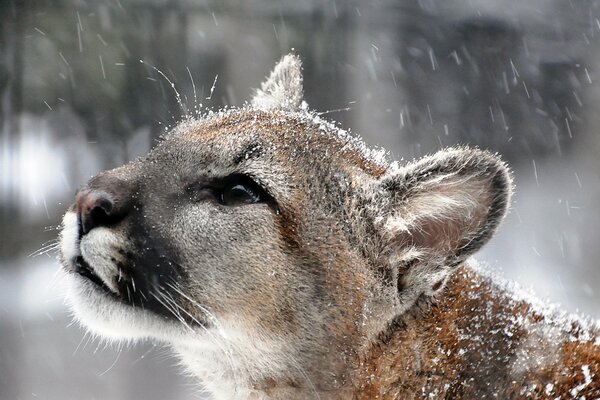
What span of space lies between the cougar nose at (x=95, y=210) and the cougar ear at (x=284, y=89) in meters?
1.42

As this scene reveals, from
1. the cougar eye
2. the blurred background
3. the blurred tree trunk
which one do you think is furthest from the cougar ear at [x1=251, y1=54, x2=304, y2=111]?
the blurred tree trunk

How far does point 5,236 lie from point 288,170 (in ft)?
17.4

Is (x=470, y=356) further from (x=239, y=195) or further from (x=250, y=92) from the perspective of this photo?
(x=250, y=92)

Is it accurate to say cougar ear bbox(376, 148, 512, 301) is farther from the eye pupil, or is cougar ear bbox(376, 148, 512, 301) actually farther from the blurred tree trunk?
the blurred tree trunk

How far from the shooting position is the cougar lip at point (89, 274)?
11.3 feet

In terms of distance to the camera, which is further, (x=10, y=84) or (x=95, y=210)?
(x=10, y=84)

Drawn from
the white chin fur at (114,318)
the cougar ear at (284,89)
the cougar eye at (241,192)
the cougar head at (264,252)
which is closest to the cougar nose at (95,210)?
the cougar head at (264,252)

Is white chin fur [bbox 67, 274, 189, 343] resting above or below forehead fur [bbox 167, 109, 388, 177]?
below

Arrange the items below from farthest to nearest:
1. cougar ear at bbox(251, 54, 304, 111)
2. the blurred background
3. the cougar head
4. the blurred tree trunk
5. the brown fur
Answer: the blurred tree trunk → the blurred background → cougar ear at bbox(251, 54, 304, 111) → the cougar head → the brown fur

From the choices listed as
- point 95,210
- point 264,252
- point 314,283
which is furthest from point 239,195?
point 95,210

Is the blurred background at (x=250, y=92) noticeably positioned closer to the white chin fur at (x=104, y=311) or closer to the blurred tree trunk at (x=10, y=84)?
the blurred tree trunk at (x=10, y=84)

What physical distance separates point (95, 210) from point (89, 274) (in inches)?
12.3

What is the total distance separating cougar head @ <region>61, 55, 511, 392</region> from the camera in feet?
11.1

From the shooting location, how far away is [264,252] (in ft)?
11.4
